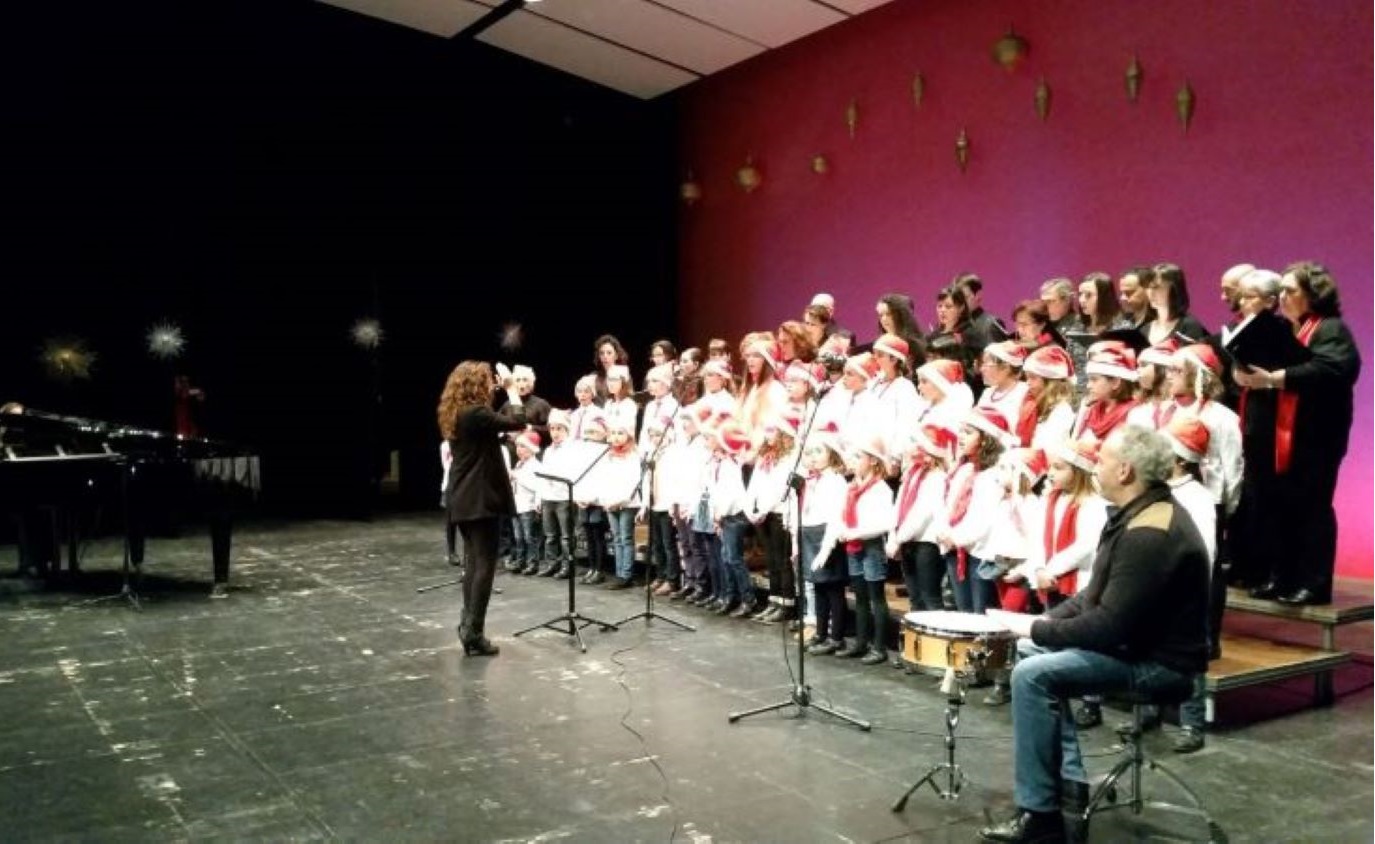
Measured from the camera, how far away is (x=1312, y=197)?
293 inches

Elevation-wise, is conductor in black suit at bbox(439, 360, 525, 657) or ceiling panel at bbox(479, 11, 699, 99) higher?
ceiling panel at bbox(479, 11, 699, 99)

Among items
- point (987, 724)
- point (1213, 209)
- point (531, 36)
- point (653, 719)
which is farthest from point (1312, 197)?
point (531, 36)

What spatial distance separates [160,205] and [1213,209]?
387 inches

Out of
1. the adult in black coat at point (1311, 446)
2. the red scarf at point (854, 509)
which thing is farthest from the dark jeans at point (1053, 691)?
the red scarf at point (854, 509)

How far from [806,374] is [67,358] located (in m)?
8.33

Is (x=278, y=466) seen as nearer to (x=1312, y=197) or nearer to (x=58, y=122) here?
(x=58, y=122)

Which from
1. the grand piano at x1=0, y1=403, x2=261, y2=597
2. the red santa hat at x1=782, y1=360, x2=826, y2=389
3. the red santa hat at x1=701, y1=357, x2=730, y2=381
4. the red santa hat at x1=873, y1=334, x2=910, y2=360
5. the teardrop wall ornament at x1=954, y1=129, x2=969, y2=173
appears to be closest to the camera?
the red santa hat at x1=873, y1=334, x2=910, y2=360

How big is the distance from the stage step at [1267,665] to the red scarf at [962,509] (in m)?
1.15

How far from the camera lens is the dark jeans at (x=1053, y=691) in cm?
386

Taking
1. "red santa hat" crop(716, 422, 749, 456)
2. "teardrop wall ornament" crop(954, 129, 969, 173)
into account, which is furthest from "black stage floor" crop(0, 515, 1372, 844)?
"teardrop wall ornament" crop(954, 129, 969, 173)

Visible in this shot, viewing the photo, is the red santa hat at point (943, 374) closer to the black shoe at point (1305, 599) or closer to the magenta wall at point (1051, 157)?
the black shoe at point (1305, 599)

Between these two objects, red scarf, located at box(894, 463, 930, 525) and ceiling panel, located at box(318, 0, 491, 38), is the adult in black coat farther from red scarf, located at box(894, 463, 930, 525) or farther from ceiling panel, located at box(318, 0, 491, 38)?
ceiling panel, located at box(318, 0, 491, 38)

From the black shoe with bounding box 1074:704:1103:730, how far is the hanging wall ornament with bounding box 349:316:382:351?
954 cm

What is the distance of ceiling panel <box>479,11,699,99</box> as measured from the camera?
12266mm
